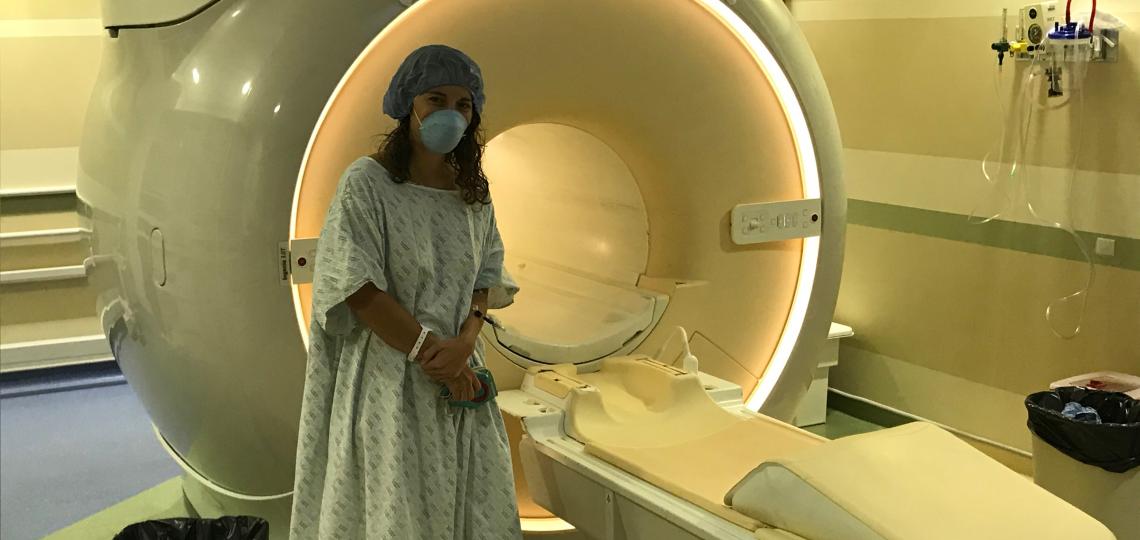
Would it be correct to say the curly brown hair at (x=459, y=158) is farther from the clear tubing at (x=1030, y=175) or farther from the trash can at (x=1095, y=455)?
the clear tubing at (x=1030, y=175)

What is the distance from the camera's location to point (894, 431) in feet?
6.08

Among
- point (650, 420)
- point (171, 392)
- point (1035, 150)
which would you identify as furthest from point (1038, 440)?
point (171, 392)

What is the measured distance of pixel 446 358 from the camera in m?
1.78

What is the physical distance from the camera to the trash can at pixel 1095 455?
8.40 feet

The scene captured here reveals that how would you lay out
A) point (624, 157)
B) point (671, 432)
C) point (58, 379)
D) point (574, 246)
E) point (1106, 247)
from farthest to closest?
point (58, 379) → point (1106, 247) → point (574, 246) → point (624, 157) → point (671, 432)

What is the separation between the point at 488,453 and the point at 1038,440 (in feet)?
5.01

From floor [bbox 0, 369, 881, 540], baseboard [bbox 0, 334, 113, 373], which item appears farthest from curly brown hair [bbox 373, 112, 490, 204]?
baseboard [bbox 0, 334, 113, 373]

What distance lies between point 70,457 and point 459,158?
2.13 meters

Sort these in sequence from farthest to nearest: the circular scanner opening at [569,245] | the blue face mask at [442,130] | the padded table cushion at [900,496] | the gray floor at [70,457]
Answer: the gray floor at [70,457]
the circular scanner opening at [569,245]
the blue face mask at [442,130]
the padded table cushion at [900,496]

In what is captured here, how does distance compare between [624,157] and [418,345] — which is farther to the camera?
[624,157]

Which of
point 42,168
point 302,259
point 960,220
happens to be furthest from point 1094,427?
point 42,168

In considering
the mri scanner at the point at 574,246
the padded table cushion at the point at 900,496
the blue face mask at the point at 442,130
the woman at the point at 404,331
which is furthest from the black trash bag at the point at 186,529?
the padded table cushion at the point at 900,496

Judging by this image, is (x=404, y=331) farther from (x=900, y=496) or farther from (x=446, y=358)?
(x=900, y=496)

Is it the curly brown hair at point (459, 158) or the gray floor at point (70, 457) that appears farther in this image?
the gray floor at point (70, 457)
